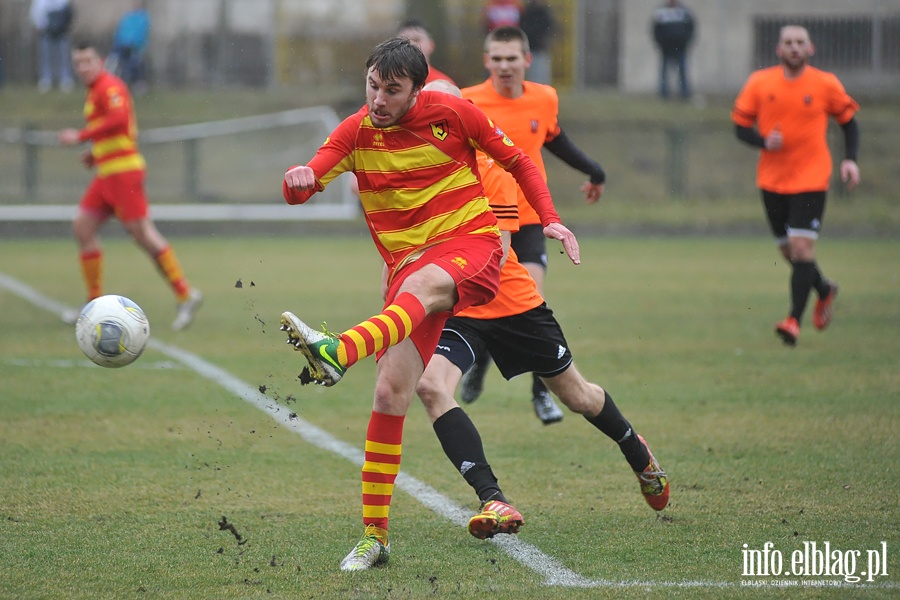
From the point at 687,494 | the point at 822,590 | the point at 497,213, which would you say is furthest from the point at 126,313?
the point at 822,590

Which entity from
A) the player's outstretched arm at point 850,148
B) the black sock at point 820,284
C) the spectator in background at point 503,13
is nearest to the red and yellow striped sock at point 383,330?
the black sock at point 820,284

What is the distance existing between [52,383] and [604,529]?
463 cm

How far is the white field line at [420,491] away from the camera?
408 centimetres

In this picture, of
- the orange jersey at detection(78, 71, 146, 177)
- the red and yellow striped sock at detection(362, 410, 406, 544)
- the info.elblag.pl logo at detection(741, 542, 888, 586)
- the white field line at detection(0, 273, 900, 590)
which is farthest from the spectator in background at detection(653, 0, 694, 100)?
the red and yellow striped sock at detection(362, 410, 406, 544)

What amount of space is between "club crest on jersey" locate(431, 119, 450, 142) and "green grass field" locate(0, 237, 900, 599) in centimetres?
98

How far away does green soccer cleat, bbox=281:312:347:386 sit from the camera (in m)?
3.95

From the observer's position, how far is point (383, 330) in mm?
4121

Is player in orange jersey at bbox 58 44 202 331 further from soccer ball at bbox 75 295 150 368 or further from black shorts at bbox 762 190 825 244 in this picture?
soccer ball at bbox 75 295 150 368

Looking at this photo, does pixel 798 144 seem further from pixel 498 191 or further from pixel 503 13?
pixel 503 13

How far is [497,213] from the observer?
219 inches

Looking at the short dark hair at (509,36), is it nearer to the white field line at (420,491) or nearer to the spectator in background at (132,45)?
the white field line at (420,491)

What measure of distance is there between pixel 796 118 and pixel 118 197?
19.8 feet

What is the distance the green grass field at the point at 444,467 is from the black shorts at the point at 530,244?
1.01 meters

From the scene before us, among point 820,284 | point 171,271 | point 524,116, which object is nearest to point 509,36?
point 524,116
